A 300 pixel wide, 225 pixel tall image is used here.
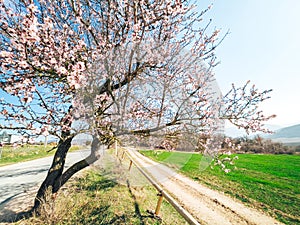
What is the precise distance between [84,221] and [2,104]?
302 centimetres

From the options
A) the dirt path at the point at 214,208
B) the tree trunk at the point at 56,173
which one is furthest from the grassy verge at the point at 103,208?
the dirt path at the point at 214,208

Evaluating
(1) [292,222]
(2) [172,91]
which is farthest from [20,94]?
(1) [292,222]

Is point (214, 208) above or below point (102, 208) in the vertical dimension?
below

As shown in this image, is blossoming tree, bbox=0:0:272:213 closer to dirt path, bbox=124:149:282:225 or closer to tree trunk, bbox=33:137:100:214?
tree trunk, bbox=33:137:100:214

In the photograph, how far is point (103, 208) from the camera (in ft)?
15.0

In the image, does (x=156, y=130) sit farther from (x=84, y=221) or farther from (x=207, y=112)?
(x=84, y=221)

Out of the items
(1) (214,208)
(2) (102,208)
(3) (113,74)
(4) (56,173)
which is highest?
(3) (113,74)

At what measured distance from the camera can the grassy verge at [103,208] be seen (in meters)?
3.99

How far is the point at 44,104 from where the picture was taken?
3.21 metres

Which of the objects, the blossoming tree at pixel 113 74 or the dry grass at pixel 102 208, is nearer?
the blossoming tree at pixel 113 74

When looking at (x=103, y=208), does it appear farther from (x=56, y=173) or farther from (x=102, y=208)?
(x=56, y=173)

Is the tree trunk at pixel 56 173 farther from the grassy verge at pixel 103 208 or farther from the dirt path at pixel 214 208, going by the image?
the dirt path at pixel 214 208

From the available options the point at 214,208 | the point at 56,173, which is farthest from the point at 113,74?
the point at 214,208

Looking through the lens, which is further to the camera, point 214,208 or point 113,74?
point 214,208
